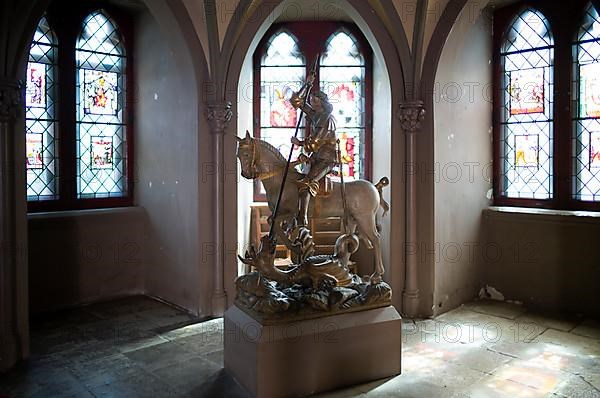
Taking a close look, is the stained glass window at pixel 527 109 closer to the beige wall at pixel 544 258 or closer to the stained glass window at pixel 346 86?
the beige wall at pixel 544 258

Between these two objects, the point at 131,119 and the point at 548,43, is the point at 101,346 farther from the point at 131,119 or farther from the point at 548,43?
the point at 548,43

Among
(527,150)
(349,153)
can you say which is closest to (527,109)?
(527,150)

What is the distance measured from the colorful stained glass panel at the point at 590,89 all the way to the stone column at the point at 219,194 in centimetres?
437

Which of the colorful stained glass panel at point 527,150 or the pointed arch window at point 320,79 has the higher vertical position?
the pointed arch window at point 320,79

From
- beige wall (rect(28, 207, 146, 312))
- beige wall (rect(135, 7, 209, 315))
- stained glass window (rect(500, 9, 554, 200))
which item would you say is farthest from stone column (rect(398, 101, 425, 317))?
beige wall (rect(28, 207, 146, 312))

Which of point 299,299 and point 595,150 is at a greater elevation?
point 595,150

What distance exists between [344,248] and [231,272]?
197cm

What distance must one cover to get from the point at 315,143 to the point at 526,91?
12.4 ft

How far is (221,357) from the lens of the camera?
5125mm

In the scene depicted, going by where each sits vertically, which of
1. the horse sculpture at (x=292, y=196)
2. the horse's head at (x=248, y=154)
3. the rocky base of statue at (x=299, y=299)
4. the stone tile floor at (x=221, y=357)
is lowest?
the stone tile floor at (x=221, y=357)

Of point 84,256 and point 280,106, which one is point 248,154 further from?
point 84,256

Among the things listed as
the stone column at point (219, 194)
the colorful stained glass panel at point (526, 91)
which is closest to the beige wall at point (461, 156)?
the colorful stained glass panel at point (526, 91)

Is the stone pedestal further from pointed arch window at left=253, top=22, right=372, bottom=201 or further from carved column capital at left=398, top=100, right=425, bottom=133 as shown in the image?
pointed arch window at left=253, top=22, right=372, bottom=201

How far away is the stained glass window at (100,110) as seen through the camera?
23.9 feet
